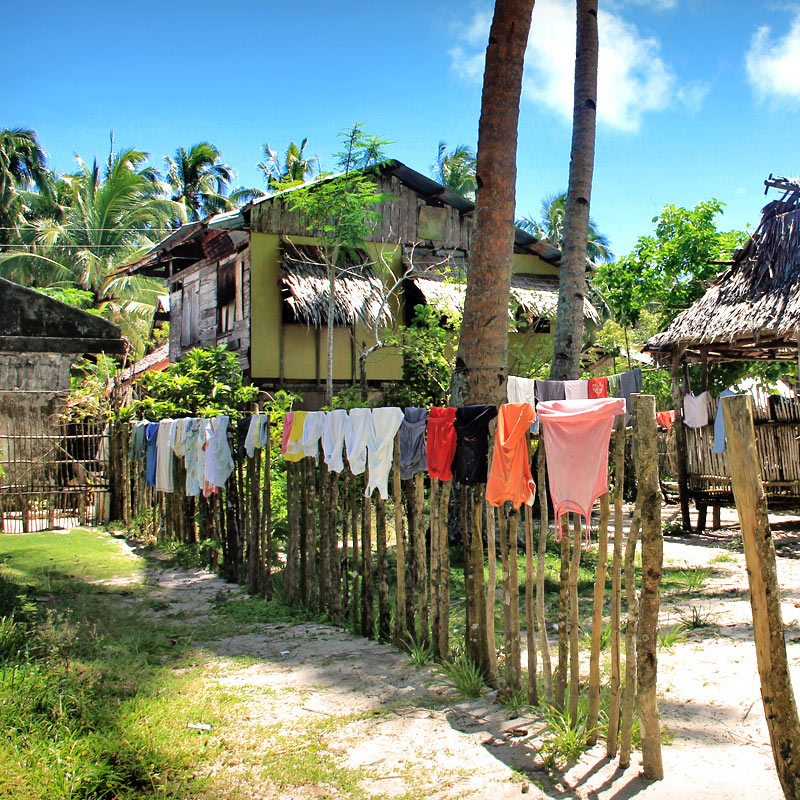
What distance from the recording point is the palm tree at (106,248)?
97.5 feet

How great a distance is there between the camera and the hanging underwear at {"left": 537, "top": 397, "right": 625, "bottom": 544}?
4012 millimetres

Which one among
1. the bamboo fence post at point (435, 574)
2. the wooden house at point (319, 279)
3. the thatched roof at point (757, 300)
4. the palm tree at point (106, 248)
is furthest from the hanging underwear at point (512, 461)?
the palm tree at point (106, 248)

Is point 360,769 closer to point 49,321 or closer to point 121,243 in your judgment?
point 49,321

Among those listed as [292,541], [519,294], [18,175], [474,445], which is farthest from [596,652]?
[18,175]

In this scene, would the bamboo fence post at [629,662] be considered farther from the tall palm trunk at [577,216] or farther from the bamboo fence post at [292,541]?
the tall palm trunk at [577,216]

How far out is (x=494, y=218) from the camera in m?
8.47

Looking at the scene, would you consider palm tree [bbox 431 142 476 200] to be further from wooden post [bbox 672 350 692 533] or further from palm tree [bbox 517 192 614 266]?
wooden post [bbox 672 350 692 533]

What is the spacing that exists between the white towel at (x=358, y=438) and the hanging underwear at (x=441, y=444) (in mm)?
723

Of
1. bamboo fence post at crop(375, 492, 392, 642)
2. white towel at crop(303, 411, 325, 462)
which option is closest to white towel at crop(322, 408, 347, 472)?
white towel at crop(303, 411, 325, 462)

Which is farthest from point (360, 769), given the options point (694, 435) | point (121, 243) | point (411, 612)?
point (121, 243)

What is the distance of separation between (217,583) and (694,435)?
710cm

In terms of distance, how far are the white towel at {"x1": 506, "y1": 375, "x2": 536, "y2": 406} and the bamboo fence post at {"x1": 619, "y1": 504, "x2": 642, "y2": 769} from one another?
229 inches

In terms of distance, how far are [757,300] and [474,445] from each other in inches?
315

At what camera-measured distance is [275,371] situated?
620 inches
